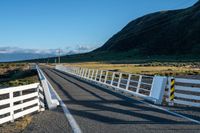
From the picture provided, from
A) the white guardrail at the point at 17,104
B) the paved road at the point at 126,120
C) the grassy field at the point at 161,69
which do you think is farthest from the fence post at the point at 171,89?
the grassy field at the point at 161,69

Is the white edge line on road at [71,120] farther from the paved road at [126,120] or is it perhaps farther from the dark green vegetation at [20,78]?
the dark green vegetation at [20,78]

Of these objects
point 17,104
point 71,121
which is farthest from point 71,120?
point 17,104

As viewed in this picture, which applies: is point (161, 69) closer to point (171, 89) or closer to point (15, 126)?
point (171, 89)

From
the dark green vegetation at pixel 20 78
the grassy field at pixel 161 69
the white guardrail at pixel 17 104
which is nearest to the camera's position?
the white guardrail at pixel 17 104

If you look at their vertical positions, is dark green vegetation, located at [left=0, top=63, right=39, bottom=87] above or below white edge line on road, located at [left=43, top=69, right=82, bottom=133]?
below

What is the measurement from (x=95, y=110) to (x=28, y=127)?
4084mm

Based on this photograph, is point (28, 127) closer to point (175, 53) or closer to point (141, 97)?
point (141, 97)

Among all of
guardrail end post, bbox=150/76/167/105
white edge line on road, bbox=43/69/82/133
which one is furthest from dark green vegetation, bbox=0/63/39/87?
white edge line on road, bbox=43/69/82/133

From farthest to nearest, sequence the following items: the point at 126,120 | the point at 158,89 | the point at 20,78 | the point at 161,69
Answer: the point at 161,69
the point at 20,78
the point at 158,89
the point at 126,120

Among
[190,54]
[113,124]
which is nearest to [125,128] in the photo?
[113,124]

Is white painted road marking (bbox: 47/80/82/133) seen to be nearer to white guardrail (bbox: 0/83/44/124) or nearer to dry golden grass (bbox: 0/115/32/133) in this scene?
white guardrail (bbox: 0/83/44/124)

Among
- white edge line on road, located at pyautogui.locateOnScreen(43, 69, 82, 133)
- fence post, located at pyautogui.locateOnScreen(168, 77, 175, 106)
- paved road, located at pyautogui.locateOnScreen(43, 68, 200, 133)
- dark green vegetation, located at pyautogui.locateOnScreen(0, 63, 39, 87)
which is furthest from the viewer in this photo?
dark green vegetation, located at pyautogui.locateOnScreen(0, 63, 39, 87)

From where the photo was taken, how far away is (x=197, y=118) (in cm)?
Result: 1318

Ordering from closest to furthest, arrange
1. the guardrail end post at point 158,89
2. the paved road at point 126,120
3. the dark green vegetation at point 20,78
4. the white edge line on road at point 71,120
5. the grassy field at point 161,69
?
1. the paved road at point 126,120
2. the white edge line on road at point 71,120
3. the guardrail end post at point 158,89
4. the dark green vegetation at point 20,78
5. the grassy field at point 161,69
